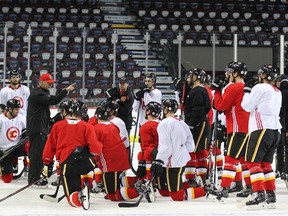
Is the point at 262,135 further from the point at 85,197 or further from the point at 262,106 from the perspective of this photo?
the point at 85,197

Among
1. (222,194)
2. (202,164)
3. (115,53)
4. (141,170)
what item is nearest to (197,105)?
(202,164)

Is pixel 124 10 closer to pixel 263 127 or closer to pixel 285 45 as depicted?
pixel 285 45

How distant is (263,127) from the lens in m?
5.25

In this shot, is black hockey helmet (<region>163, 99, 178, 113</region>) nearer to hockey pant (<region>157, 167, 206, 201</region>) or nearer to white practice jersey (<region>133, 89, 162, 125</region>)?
hockey pant (<region>157, 167, 206, 201</region>)

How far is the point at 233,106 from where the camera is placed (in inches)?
228

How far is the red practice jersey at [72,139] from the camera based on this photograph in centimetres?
530

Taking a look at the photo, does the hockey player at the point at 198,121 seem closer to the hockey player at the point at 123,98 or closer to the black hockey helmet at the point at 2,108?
the hockey player at the point at 123,98

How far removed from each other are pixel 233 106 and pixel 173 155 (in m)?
0.65

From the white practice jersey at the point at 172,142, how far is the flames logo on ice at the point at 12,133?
2.17 metres

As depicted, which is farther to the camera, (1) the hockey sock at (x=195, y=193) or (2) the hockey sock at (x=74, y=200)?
(1) the hockey sock at (x=195, y=193)

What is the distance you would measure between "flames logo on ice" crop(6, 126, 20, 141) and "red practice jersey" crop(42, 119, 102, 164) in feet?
6.39

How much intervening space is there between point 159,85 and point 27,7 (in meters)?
6.08

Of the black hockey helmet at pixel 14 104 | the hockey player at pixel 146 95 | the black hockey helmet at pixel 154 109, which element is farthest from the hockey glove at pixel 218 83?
the black hockey helmet at pixel 14 104

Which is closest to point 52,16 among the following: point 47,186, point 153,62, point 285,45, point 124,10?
point 124,10
